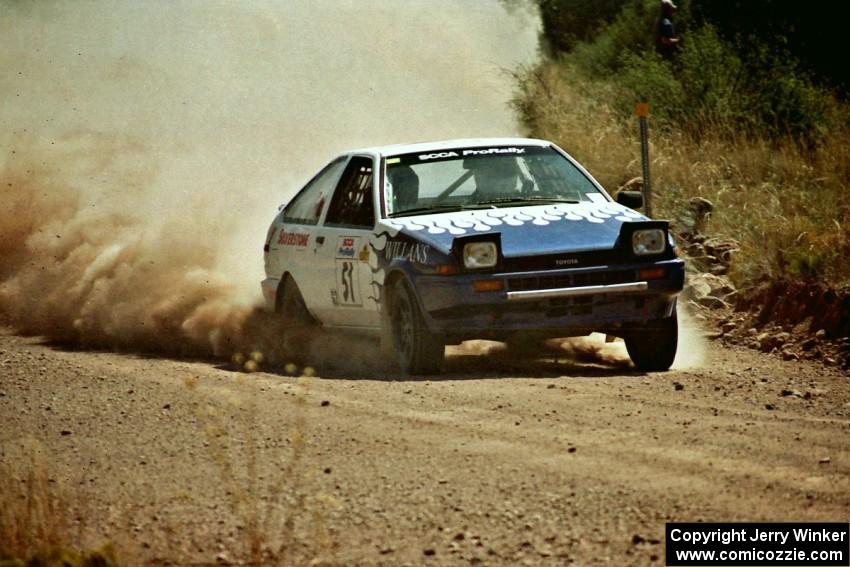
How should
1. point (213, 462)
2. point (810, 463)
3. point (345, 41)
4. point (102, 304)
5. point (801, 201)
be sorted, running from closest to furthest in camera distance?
point (810, 463) → point (213, 462) → point (102, 304) → point (801, 201) → point (345, 41)

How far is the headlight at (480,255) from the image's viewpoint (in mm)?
9516

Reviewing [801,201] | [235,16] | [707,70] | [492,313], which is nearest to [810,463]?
[492,313]

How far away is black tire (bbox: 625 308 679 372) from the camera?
996cm

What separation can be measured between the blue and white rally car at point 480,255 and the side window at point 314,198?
5 cm

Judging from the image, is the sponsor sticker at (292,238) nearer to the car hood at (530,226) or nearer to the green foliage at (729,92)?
the car hood at (530,226)

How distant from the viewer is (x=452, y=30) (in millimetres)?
28891

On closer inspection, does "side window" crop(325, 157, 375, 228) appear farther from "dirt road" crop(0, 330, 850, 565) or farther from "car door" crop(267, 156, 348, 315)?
"dirt road" crop(0, 330, 850, 565)

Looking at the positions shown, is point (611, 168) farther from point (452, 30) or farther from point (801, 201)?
point (452, 30)

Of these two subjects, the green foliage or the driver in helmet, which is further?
the green foliage

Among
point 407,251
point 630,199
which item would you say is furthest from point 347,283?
point 630,199

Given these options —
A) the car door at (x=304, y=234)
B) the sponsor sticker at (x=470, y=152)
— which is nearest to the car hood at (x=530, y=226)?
the sponsor sticker at (x=470, y=152)

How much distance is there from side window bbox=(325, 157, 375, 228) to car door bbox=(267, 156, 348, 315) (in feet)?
0.44

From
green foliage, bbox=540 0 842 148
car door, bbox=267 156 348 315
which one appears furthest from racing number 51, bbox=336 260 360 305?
green foliage, bbox=540 0 842 148

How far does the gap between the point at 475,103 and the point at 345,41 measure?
3172 mm
